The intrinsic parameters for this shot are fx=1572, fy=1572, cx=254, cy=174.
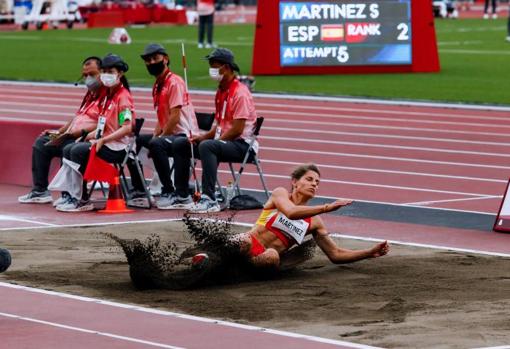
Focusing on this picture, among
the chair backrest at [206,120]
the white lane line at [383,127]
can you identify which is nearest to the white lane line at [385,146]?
the white lane line at [383,127]

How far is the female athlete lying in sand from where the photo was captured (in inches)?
452

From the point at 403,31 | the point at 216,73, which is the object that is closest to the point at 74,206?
the point at 216,73

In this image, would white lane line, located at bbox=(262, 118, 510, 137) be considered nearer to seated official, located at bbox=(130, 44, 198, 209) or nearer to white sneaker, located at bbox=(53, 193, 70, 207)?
seated official, located at bbox=(130, 44, 198, 209)

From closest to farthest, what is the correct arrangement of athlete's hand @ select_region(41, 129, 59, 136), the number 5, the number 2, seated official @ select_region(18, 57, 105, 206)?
seated official @ select_region(18, 57, 105, 206) → athlete's hand @ select_region(41, 129, 59, 136) → the number 2 → the number 5

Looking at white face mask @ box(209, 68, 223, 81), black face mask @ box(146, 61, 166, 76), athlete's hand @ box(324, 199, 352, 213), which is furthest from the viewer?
black face mask @ box(146, 61, 166, 76)

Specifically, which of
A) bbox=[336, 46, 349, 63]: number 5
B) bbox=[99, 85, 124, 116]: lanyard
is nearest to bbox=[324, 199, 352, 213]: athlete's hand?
bbox=[99, 85, 124, 116]: lanyard

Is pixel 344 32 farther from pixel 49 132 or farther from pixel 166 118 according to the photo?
pixel 166 118

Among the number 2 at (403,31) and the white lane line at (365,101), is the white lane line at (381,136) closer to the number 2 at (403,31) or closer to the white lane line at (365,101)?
the white lane line at (365,101)

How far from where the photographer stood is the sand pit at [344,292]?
9.33 meters

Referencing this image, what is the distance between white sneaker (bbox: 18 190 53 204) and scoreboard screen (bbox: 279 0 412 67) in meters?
15.7

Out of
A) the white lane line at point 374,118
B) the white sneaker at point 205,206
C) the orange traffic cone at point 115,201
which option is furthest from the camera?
the white lane line at point 374,118

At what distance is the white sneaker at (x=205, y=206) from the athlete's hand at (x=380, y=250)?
159 inches

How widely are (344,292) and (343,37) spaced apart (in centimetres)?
2155

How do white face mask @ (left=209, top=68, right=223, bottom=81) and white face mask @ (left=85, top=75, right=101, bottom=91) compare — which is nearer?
white face mask @ (left=209, top=68, right=223, bottom=81)
